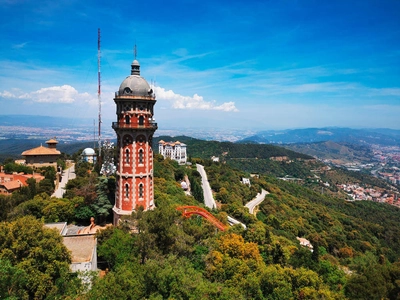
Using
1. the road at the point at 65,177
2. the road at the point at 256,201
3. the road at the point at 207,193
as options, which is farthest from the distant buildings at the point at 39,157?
the road at the point at 256,201

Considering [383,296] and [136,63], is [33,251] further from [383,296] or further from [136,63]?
[383,296]

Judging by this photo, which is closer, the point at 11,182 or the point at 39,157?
the point at 11,182

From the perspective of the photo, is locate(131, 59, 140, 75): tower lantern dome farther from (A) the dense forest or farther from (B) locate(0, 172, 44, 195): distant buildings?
(B) locate(0, 172, 44, 195): distant buildings

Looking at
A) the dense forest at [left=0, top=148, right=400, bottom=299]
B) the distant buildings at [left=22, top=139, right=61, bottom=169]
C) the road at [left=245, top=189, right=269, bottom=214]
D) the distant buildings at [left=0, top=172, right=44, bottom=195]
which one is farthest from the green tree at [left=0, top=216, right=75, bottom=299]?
the road at [left=245, top=189, right=269, bottom=214]

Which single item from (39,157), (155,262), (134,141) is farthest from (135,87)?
(39,157)

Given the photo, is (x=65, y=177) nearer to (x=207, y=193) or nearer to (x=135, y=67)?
(x=207, y=193)
